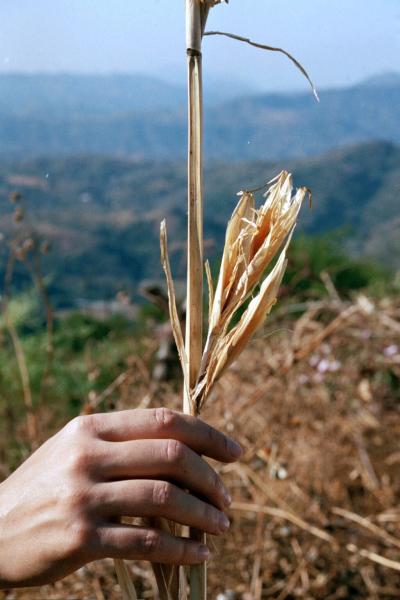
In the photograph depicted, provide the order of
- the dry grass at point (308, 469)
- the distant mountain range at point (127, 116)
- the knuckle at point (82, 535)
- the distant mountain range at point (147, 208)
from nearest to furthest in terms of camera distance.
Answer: the knuckle at point (82, 535)
the dry grass at point (308, 469)
the distant mountain range at point (147, 208)
the distant mountain range at point (127, 116)

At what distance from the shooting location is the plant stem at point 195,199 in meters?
0.51

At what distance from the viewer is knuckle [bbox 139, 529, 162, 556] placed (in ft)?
1.51

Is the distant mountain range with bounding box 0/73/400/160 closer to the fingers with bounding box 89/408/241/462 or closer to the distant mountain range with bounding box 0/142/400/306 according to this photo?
the distant mountain range with bounding box 0/142/400/306

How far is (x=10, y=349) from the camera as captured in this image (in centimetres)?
265

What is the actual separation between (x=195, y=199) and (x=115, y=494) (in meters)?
0.19

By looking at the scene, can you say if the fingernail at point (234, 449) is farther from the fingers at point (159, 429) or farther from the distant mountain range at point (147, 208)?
the distant mountain range at point (147, 208)

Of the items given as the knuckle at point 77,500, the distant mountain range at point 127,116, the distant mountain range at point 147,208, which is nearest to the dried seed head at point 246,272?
the knuckle at point 77,500

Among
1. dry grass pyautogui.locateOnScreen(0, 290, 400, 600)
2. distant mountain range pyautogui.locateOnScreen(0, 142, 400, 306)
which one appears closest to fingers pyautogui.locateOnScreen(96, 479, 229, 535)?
dry grass pyautogui.locateOnScreen(0, 290, 400, 600)

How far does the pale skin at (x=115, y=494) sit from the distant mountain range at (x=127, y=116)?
365cm

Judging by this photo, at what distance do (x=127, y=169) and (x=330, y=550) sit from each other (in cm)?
409

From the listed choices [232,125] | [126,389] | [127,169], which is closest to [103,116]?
[127,169]

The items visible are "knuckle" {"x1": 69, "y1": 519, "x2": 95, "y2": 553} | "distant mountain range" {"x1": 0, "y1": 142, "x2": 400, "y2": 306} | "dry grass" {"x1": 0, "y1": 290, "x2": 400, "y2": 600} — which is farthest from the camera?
"distant mountain range" {"x1": 0, "y1": 142, "x2": 400, "y2": 306}

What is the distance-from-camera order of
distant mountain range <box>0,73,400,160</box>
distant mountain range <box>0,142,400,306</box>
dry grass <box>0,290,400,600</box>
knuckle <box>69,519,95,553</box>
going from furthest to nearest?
distant mountain range <box>0,73,400,160</box>
distant mountain range <box>0,142,400,306</box>
dry grass <box>0,290,400,600</box>
knuckle <box>69,519,95,553</box>

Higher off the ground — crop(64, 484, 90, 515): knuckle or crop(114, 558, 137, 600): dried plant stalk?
crop(64, 484, 90, 515): knuckle
